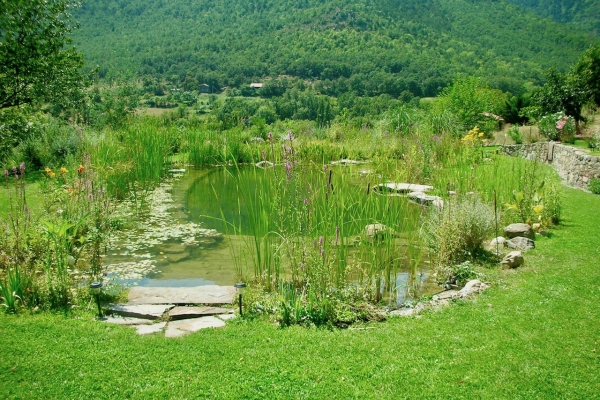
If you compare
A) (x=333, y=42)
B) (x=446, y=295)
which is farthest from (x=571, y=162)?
(x=333, y=42)

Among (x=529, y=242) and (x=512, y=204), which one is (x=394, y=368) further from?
(x=512, y=204)

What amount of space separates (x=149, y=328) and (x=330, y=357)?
5.06 ft

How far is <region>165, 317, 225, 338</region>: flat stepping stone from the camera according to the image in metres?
3.70

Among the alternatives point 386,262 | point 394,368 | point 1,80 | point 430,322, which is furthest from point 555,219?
point 1,80

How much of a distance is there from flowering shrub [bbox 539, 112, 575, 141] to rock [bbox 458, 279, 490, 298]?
1111 centimetres

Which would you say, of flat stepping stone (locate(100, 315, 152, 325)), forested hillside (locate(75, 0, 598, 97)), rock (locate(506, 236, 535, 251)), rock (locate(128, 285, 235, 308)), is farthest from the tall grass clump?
forested hillside (locate(75, 0, 598, 97))

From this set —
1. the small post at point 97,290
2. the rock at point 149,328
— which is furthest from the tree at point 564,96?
the small post at point 97,290

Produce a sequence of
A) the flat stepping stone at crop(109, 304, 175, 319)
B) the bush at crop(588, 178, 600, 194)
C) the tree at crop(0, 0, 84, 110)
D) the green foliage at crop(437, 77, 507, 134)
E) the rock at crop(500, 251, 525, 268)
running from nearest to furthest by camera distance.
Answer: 1. the flat stepping stone at crop(109, 304, 175, 319)
2. the rock at crop(500, 251, 525, 268)
3. the tree at crop(0, 0, 84, 110)
4. the bush at crop(588, 178, 600, 194)
5. the green foliage at crop(437, 77, 507, 134)

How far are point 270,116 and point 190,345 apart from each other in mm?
24051

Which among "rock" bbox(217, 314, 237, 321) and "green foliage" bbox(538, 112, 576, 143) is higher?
"green foliage" bbox(538, 112, 576, 143)

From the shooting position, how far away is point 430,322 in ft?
12.7

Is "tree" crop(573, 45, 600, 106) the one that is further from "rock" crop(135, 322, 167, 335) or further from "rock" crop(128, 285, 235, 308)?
"rock" crop(135, 322, 167, 335)

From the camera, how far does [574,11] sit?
79125 millimetres

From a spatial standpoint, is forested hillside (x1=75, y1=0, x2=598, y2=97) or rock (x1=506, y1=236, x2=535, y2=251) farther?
forested hillside (x1=75, y1=0, x2=598, y2=97)
